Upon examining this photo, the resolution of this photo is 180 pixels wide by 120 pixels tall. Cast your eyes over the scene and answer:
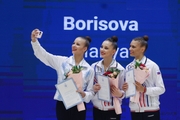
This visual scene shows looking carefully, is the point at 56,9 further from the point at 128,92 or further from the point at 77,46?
the point at 128,92

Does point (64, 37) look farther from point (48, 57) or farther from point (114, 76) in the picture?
point (114, 76)

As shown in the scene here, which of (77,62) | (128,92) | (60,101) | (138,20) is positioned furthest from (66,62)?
(138,20)

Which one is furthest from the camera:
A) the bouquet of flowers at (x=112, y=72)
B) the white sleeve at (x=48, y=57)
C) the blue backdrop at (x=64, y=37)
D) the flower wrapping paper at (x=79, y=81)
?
the blue backdrop at (x=64, y=37)

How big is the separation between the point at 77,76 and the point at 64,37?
5.04 ft

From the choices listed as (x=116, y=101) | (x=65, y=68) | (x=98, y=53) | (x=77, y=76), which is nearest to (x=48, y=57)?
(x=65, y=68)

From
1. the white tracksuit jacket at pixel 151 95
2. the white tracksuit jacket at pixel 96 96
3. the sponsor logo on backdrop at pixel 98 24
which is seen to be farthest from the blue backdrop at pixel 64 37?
the white tracksuit jacket at pixel 151 95

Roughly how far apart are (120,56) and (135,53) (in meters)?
1.11

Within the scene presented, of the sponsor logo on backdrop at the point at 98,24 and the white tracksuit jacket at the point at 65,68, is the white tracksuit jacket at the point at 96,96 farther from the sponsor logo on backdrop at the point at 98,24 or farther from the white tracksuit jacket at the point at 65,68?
the sponsor logo on backdrop at the point at 98,24

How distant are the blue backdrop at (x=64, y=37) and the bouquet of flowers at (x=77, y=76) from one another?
1.41 meters

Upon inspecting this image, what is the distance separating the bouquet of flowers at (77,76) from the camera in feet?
11.7

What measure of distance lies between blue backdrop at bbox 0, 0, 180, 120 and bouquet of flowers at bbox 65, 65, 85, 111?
141cm

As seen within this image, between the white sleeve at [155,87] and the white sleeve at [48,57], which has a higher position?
the white sleeve at [48,57]

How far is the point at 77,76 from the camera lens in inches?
140

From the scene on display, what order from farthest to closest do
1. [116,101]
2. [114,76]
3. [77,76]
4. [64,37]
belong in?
[64,37] → [116,101] → [114,76] → [77,76]
